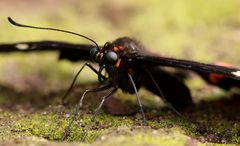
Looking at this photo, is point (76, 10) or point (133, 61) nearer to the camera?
point (133, 61)

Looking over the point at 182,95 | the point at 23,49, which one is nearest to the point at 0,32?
the point at 23,49

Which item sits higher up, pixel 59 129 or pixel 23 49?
pixel 23 49

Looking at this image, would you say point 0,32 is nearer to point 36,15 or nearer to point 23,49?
point 36,15

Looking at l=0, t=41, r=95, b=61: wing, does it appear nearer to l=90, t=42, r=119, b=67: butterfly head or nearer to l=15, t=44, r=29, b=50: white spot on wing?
l=15, t=44, r=29, b=50: white spot on wing

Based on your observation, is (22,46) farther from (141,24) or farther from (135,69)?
(141,24)

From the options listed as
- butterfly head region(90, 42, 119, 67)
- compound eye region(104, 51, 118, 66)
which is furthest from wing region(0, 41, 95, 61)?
compound eye region(104, 51, 118, 66)

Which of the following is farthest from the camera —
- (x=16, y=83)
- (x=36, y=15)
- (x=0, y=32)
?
(x=36, y=15)

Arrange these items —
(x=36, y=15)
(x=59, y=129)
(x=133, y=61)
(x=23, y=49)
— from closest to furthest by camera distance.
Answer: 1. (x=59, y=129)
2. (x=133, y=61)
3. (x=23, y=49)
4. (x=36, y=15)
